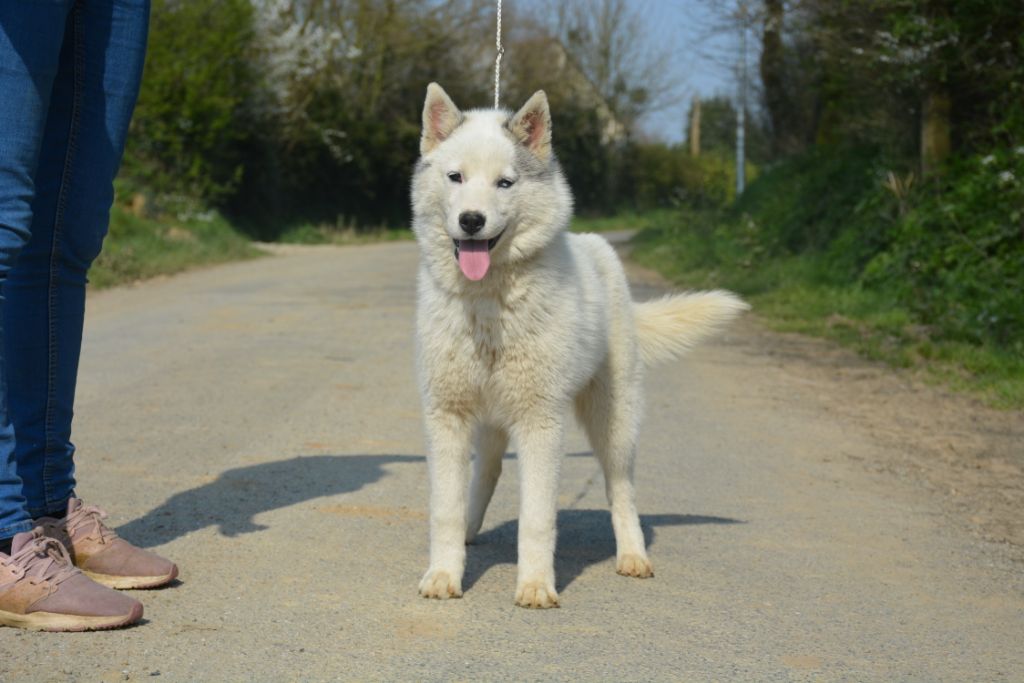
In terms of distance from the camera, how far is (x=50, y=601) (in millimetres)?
3422

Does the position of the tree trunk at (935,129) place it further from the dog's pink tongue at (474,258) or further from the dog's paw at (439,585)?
the dog's paw at (439,585)

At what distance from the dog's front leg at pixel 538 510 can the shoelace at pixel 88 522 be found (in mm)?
1321

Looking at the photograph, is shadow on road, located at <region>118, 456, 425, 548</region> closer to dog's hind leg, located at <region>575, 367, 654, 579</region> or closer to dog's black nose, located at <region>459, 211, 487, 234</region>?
dog's hind leg, located at <region>575, 367, 654, 579</region>

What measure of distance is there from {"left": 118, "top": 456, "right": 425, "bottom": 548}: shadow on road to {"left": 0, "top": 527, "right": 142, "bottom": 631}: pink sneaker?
923 millimetres

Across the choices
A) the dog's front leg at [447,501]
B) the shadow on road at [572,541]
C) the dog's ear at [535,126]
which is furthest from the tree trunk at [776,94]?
the dog's front leg at [447,501]

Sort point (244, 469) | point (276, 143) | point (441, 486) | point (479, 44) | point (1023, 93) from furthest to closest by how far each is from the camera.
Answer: point (479, 44), point (276, 143), point (1023, 93), point (244, 469), point (441, 486)

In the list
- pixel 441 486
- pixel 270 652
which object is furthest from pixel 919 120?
pixel 270 652

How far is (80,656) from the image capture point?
3.23 m

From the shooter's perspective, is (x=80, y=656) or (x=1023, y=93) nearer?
(x=80, y=656)

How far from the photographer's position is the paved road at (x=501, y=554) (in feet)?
11.1

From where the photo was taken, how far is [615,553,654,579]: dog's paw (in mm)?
4355

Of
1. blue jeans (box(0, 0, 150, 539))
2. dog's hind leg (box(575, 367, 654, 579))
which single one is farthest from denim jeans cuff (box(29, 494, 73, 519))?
dog's hind leg (box(575, 367, 654, 579))

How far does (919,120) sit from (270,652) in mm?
13429

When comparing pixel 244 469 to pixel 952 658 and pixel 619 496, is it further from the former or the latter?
pixel 952 658
